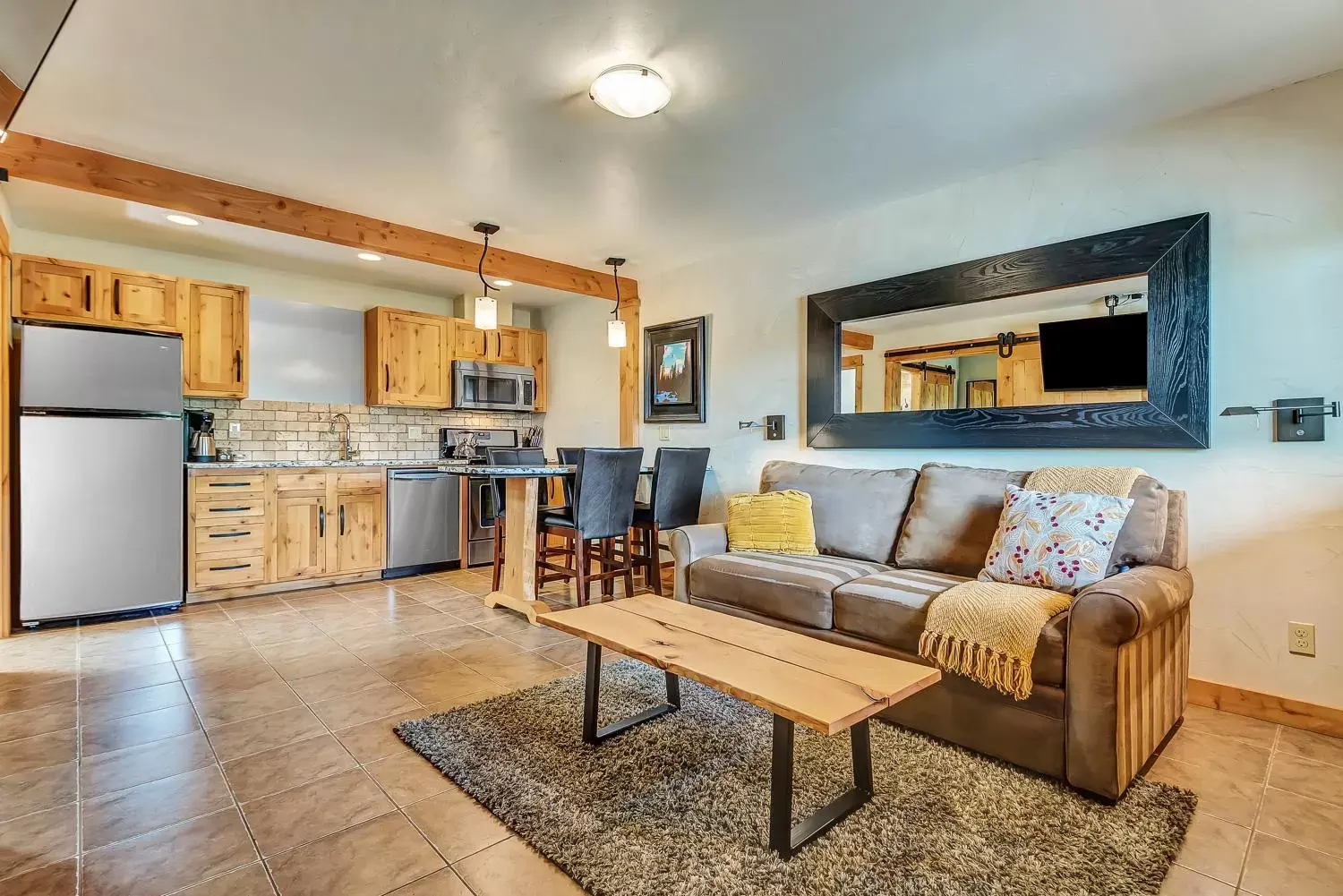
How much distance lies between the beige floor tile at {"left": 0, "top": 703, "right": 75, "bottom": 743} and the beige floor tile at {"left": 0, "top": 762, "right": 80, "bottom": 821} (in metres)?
0.36

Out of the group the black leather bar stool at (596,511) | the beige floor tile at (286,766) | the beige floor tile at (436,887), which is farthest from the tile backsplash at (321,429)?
the beige floor tile at (436,887)

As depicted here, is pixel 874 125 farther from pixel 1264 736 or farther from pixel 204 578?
pixel 204 578

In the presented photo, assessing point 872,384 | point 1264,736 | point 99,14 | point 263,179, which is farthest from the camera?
point 872,384

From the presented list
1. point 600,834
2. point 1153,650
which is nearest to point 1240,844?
point 1153,650

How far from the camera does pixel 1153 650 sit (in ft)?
6.59

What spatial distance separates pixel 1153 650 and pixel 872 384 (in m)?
1.91

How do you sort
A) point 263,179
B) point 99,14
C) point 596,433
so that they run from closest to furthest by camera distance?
point 99,14 → point 263,179 → point 596,433

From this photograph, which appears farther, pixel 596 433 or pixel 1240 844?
pixel 596 433

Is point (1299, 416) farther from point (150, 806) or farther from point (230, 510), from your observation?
point (230, 510)

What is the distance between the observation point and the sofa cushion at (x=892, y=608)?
2201 millimetres

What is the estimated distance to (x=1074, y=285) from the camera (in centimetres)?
286

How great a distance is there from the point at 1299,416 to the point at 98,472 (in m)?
5.53

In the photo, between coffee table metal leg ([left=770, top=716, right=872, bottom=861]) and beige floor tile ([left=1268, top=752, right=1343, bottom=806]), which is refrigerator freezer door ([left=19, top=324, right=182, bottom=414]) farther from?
beige floor tile ([left=1268, top=752, right=1343, bottom=806])

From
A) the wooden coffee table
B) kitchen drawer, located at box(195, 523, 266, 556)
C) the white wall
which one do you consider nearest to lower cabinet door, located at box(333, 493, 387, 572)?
kitchen drawer, located at box(195, 523, 266, 556)
